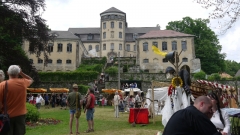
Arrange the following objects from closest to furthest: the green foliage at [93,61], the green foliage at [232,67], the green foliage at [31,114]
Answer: the green foliage at [31,114]
the green foliage at [93,61]
the green foliage at [232,67]

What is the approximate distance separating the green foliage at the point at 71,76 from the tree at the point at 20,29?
27514mm

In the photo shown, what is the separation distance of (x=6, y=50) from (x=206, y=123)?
15.1 meters

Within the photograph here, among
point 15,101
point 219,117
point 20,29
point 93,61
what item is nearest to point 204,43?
point 93,61

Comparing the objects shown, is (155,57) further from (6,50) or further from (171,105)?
(171,105)

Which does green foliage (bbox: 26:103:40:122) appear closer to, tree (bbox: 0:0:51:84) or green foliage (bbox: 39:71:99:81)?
tree (bbox: 0:0:51:84)

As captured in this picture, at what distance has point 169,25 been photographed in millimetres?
66062

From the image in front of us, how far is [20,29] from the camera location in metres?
15.4

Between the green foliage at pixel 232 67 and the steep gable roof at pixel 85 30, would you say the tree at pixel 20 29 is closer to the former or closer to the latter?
the steep gable roof at pixel 85 30

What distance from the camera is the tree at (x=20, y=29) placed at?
1527cm

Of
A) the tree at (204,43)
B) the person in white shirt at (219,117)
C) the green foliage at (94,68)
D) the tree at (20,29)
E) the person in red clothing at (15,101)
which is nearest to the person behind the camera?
the person in red clothing at (15,101)

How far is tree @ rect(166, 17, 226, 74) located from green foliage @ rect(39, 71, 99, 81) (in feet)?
97.0

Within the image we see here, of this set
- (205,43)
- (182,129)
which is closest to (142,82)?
(205,43)

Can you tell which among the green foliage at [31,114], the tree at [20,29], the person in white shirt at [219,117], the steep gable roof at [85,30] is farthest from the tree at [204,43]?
the person in white shirt at [219,117]

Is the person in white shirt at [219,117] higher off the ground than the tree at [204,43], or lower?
lower
